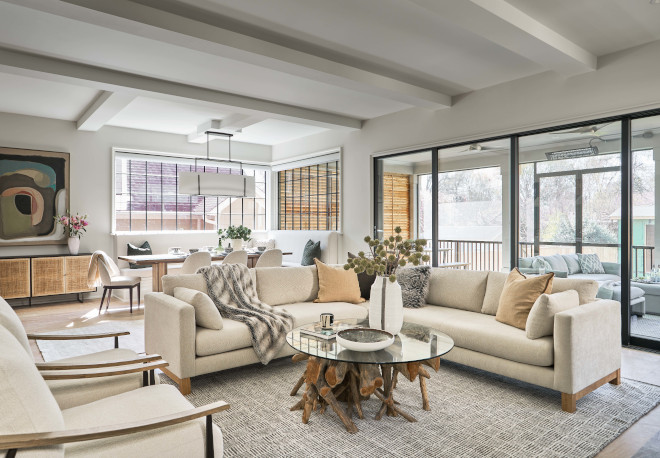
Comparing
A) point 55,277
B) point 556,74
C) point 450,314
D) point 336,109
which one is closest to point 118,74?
point 336,109

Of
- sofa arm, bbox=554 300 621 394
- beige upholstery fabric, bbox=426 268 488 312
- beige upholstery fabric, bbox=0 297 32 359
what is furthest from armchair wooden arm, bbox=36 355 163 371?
beige upholstery fabric, bbox=426 268 488 312

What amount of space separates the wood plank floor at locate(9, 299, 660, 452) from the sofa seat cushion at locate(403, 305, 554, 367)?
1.83ft

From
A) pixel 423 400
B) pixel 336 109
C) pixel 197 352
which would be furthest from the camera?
pixel 336 109

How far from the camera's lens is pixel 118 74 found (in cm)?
429

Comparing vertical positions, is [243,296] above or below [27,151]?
below

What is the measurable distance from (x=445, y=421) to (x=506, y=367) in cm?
70

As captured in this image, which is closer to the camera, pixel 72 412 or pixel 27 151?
pixel 72 412

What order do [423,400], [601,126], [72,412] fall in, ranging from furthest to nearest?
[601,126], [423,400], [72,412]

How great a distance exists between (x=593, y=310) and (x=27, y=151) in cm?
704

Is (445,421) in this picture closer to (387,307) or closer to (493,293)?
(387,307)

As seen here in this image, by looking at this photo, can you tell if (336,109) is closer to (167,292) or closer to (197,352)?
(167,292)

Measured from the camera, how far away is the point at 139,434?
1545 millimetres

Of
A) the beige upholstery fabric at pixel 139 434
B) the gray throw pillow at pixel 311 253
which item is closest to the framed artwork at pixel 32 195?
the gray throw pillow at pixel 311 253

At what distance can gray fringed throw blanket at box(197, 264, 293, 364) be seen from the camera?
3240mm
